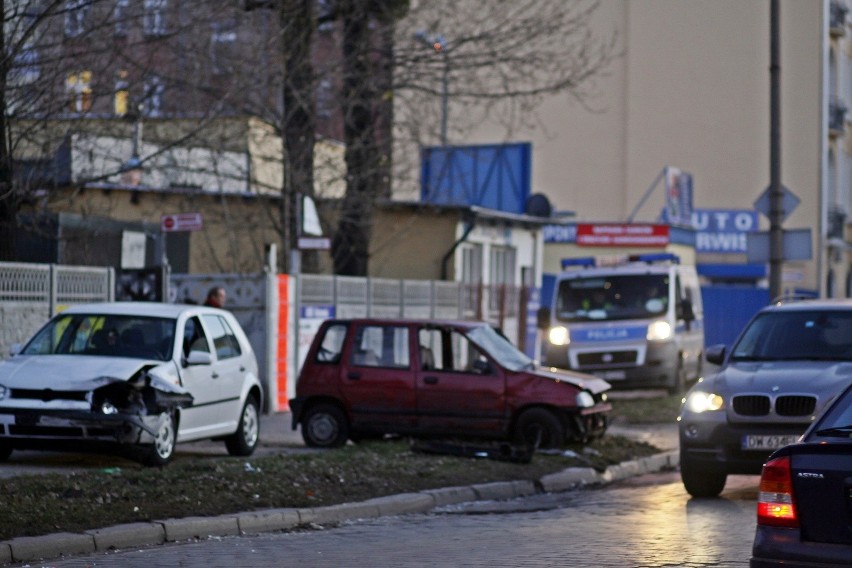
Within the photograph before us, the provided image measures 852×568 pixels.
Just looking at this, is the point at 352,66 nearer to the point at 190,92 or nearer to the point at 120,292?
the point at 190,92

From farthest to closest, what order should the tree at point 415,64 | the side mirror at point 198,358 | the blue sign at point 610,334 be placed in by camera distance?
1. the blue sign at point 610,334
2. the tree at point 415,64
3. the side mirror at point 198,358

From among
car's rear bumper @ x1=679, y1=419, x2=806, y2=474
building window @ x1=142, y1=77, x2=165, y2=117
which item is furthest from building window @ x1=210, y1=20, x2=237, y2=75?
car's rear bumper @ x1=679, y1=419, x2=806, y2=474

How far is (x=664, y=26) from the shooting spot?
52.4m

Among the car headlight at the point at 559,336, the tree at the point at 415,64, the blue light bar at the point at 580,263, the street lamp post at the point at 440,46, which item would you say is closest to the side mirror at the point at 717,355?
the tree at the point at 415,64

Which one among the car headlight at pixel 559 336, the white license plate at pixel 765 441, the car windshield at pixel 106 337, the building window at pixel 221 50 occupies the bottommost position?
the white license plate at pixel 765 441

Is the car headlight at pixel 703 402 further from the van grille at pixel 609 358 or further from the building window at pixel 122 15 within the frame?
the van grille at pixel 609 358

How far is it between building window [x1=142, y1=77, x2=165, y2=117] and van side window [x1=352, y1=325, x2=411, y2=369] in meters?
4.25

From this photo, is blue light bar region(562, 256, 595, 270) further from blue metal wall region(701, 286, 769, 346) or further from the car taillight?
the car taillight

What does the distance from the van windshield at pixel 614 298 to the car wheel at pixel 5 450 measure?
616 inches

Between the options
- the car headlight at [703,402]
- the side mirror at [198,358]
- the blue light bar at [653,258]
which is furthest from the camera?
the blue light bar at [653,258]

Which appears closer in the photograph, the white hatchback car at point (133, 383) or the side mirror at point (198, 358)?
the white hatchback car at point (133, 383)

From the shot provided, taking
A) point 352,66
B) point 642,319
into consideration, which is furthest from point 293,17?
point 642,319

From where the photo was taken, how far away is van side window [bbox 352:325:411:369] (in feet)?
57.7

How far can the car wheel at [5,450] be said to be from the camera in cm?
1418
